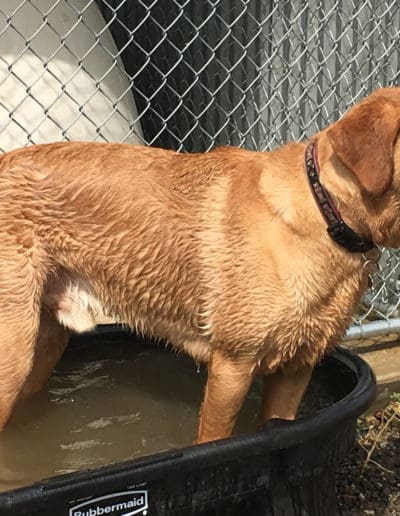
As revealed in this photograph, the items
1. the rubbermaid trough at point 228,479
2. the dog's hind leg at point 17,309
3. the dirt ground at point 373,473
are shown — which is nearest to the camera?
the rubbermaid trough at point 228,479

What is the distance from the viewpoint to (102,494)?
232 centimetres

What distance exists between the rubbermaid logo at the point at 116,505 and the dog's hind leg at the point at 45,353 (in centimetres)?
131

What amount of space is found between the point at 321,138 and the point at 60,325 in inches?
58.7

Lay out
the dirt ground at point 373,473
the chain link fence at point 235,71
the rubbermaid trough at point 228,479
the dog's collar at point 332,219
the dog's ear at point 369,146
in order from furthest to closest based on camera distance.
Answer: the chain link fence at point 235,71 < the dirt ground at point 373,473 < the dog's collar at point 332,219 < the dog's ear at point 369,146 < the rubbermaid trough at point 228,479

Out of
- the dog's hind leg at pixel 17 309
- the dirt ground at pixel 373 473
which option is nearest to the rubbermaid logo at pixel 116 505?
the dog's hind leg at pixel 17 309

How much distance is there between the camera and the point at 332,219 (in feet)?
9.23

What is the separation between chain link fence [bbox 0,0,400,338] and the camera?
4.63 meters

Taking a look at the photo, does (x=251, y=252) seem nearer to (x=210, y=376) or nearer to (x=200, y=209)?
(x=200, y=209)

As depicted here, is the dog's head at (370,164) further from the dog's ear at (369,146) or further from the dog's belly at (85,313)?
the dog's belly at (85,313)

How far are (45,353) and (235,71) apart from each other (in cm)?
285

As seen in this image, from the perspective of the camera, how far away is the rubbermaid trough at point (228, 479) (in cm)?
227

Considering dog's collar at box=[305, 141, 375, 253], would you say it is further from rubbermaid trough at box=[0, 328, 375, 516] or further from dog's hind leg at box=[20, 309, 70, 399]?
dog's hind leg at box=[20, 309, 70, 399]

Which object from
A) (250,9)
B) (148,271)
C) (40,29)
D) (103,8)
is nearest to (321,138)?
(148,271)

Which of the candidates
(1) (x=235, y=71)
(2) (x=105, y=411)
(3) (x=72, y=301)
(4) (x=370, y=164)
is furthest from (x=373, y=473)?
(1) (x=235, y=71)
